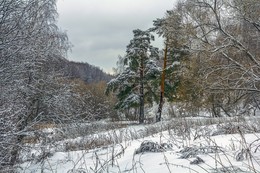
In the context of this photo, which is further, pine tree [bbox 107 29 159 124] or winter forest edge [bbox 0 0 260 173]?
pine tree [bbox 107 29 159 124]

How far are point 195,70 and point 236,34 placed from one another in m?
3.48

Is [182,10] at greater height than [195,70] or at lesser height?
greater

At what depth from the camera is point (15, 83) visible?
779cm

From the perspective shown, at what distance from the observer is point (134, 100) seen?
32.8m

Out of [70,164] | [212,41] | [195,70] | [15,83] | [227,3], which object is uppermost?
[227,3]

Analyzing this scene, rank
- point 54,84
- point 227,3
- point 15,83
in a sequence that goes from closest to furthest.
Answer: point 15,83
point 54,84
point 227,3

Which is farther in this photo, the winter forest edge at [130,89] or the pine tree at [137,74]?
the pine tree at [137,74]

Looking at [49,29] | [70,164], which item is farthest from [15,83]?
[49,29]

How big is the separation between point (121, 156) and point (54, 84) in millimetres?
5458

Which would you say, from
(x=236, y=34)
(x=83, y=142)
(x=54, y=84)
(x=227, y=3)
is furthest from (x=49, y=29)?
(x=236, y=34)

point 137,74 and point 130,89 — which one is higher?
point 137,74

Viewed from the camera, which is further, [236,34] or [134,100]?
[134,100]

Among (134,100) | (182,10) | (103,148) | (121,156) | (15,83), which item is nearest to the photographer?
(121,156)

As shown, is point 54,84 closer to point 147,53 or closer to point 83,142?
point 83,142
